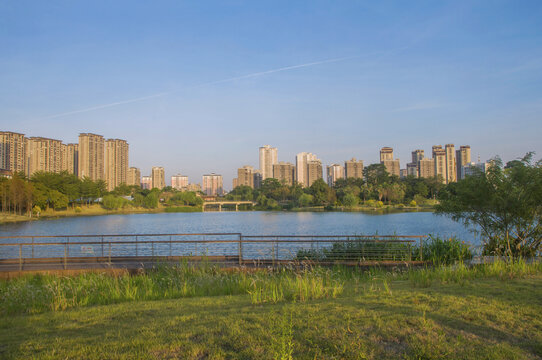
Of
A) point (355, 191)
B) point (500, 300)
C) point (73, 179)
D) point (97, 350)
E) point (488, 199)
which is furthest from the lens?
point (355, 191)

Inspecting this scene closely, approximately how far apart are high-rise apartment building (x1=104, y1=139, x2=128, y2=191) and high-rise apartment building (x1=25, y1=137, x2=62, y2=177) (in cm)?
2387

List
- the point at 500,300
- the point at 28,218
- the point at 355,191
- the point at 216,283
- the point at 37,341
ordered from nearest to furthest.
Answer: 1. the point at 37,341
2. the point at 500,300
3. the point at 216,283
4. the point at 28,218
5. the point at 355,191

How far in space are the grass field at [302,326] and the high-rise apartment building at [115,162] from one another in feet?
559

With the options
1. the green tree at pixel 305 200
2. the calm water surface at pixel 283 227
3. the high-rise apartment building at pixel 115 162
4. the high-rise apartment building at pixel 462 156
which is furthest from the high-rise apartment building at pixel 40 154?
the high-rise apartment building at pixel 462 156

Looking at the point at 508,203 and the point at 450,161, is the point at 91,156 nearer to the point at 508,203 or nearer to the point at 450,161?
the point at 508,203

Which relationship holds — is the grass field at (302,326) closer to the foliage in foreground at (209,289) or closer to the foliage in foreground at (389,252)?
the foliage in foreground at (209,289)

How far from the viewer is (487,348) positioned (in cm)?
399

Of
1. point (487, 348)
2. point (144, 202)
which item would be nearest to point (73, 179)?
point (144, 202)

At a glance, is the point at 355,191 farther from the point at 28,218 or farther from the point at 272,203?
the point at 28,218

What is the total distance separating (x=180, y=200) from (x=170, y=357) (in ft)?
439

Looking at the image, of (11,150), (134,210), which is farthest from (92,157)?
(134,210)

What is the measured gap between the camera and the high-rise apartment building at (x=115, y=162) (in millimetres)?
165125

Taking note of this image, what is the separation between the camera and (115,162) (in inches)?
6673

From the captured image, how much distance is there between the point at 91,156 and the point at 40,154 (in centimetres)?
2037
